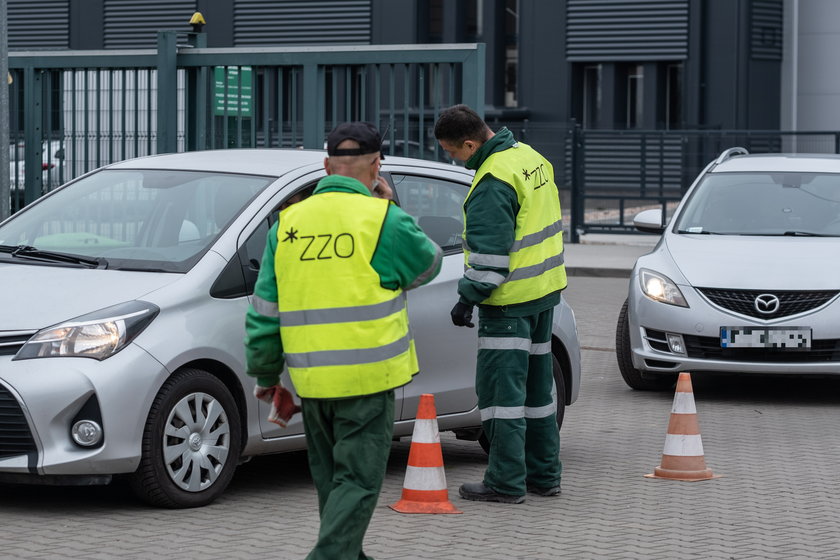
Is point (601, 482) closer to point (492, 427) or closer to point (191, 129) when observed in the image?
point (492, 427)

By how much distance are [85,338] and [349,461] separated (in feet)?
6.52

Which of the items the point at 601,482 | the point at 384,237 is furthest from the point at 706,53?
the point at 384,237

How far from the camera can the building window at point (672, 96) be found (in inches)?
1267

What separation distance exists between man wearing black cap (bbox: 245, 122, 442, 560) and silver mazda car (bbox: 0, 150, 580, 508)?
1633 mm

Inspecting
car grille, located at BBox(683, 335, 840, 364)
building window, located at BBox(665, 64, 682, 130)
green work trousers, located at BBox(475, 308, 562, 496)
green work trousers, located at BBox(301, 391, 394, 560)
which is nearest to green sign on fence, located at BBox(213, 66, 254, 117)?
car grille, located at BBox(683, 335, 840, 364)

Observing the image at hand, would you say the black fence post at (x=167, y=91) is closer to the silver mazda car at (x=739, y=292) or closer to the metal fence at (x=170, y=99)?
the metal fence at (x=170, y=99)

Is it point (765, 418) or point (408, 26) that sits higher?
point (408, 26)

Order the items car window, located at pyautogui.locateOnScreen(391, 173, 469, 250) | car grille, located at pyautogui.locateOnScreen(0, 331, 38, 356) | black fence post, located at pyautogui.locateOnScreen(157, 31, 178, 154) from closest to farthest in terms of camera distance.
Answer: car grille, located at pyautogui.locateOnScreen(0, 331, 38, 356) < car window, located at pyautogui.locateOnScreen(391, 173, 469, 250) < black fence post, located at pyautogui.locateOnScreen(157, 31, 178, 154)

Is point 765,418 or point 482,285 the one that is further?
point 765,418

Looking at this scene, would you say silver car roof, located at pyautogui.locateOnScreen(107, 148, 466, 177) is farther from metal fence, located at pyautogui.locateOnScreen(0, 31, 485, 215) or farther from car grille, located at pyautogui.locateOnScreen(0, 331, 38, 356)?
metal fence, located at pyautogui.locateOnScreen(0, 31, 485, 215)

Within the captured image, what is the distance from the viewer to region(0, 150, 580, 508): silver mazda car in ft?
20.1

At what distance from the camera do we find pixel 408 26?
33750 millimetres

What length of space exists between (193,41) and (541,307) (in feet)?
21.2

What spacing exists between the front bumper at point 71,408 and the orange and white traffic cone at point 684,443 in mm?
2647
